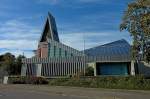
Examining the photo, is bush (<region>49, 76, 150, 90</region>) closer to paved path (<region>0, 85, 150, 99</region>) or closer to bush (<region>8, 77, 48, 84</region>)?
bush (<region>8, 77, 48, 84</region>)

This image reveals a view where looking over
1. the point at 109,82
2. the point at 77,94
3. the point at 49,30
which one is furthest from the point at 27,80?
the point at 49,30

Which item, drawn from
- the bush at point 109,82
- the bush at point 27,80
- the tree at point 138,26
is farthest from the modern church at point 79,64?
the tree at point 138,26

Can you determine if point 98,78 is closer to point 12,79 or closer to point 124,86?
point 124,86

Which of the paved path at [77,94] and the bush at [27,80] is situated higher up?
the bush at [27,80]

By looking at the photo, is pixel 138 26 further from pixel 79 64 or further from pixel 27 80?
pixel 79 64

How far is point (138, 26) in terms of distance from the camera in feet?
79.5

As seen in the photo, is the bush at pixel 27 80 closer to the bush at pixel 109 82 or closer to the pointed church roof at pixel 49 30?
the bush at pixel 109 82

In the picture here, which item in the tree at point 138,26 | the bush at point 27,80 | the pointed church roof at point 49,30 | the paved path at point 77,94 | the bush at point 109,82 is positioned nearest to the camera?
the paved path at point 77,94

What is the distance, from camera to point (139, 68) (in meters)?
43.3

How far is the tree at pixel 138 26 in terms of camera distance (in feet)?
77.7

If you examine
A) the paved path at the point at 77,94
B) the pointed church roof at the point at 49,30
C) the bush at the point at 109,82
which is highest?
the pointed church roof at the point at 49,30

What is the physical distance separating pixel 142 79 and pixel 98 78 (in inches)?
182

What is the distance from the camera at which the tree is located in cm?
2367

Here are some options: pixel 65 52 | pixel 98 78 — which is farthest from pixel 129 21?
pixel 65 52
